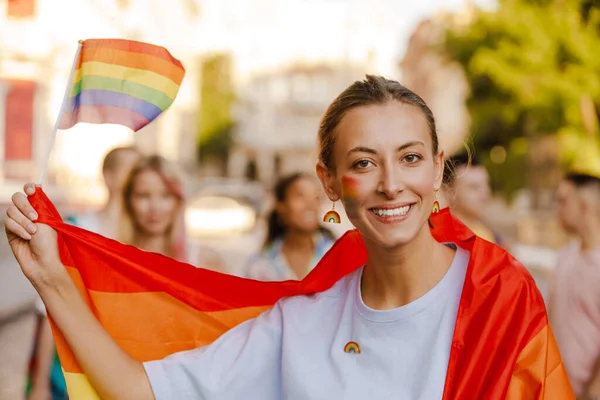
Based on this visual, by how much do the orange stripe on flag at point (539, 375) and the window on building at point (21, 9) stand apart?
54.3 feet

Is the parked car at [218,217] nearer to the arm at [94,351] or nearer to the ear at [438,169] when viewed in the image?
the arm at [94,351]

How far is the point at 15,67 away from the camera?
16719mm

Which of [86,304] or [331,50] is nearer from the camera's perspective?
[86,304]

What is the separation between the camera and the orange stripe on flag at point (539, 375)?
1895mm

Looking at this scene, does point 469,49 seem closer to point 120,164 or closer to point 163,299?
point 120,164

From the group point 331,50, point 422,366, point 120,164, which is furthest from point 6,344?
point 331,50

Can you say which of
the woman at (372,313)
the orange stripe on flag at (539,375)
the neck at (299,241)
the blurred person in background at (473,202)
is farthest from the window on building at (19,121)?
the orange stripe on flag at (539,375)

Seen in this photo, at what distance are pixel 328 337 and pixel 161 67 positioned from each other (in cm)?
101

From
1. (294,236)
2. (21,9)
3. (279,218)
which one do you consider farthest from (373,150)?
(21,9)

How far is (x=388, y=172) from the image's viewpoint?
6.87 feet

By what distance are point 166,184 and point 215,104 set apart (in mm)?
46247

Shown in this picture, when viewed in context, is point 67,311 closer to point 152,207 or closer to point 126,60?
point 126,60

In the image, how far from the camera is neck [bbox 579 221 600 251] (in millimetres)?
4344

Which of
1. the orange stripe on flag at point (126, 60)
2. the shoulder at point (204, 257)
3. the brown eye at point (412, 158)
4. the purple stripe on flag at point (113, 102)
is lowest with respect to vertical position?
the shoulder at point (204, 257)
